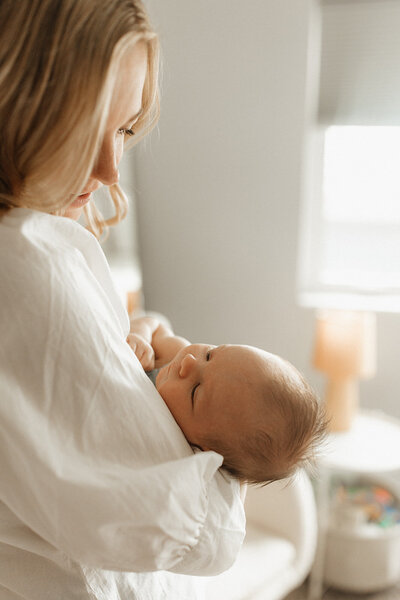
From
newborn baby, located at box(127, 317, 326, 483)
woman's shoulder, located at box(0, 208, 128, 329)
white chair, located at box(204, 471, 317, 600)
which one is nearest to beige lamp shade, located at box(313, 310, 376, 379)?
white chair, located at box(204, 471, 317, 600)

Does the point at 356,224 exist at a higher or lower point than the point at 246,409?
higher

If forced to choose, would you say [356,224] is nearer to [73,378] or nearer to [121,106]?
[121,106]

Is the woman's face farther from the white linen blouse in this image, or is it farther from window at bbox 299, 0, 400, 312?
window at bbox 299, 0, 400, 312

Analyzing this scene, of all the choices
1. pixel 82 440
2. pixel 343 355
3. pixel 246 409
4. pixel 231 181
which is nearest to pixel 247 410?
pixel 246 409

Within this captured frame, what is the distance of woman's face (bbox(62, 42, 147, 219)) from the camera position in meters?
0.65

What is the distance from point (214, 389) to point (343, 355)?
55.5 inches

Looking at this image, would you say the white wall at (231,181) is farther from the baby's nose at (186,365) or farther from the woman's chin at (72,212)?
the baby's nose at (186,365)

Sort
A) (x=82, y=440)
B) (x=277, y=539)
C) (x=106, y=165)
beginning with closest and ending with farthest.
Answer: (x=82, y=440), (x=106, y=165), (x=277, y=539)

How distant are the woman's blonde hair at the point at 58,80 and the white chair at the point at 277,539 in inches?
48.1

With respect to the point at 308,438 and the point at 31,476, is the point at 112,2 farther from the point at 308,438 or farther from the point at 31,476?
the point at 308,438

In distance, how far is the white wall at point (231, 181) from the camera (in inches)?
87.8

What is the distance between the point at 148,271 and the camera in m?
2.67

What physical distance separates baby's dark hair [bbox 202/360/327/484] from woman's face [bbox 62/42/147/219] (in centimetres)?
35

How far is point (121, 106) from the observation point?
2.20ft
